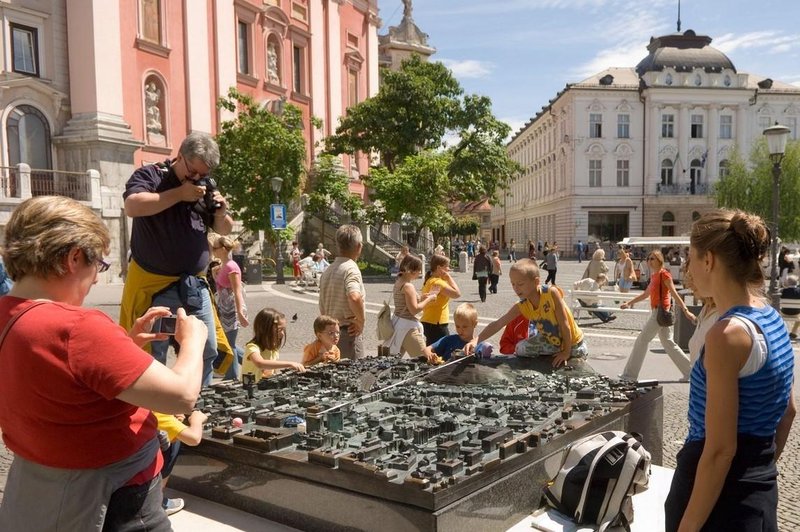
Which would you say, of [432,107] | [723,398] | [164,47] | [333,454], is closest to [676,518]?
[723,398]

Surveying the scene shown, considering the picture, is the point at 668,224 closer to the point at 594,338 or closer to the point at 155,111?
the point at 155,111

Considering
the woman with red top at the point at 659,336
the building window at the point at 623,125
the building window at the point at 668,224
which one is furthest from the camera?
the building window at the point at 623,125

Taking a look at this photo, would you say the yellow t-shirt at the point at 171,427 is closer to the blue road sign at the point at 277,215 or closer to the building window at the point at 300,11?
the blue road sign at the point at 277,215

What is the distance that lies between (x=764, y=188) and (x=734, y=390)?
148 ft

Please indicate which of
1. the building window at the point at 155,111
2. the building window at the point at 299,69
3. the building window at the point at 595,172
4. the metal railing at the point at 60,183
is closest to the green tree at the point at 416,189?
the building window at the point at 155,111

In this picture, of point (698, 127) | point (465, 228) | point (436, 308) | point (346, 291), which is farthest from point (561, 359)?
point (465, 228)

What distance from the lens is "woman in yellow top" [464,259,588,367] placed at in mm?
5152

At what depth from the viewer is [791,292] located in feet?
45.7

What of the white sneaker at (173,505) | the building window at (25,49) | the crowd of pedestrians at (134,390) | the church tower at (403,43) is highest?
the church tower at (403,43)

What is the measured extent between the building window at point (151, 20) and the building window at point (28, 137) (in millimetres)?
5199

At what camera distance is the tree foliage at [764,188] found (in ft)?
131

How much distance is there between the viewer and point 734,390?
6.66 ft

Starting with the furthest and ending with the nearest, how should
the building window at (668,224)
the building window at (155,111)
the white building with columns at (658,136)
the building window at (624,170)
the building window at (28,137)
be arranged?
the building window at (624,170)
the building window at (668,224)
the white building with columns at (658,136)
the building window at (155,111)
the building window at (28,137)

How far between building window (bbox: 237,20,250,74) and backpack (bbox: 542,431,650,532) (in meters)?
30.2
